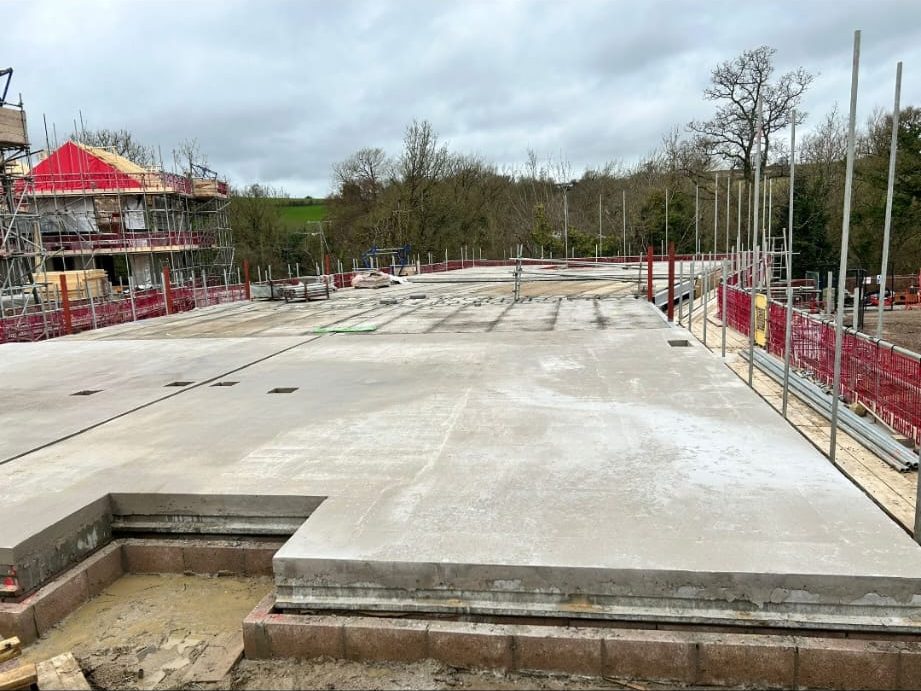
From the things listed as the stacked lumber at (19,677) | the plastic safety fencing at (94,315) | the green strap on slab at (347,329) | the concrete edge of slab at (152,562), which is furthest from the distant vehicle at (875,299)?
the stacked lumber at (19,677)

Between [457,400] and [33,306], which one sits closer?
[457,400]

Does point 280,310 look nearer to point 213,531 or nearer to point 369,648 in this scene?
point 213,531

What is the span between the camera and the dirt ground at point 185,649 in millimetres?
3422

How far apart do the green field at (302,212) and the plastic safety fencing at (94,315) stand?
3274cm

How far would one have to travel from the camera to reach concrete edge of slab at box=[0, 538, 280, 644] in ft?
13.9

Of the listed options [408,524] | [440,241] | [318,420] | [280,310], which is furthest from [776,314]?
[440,241]

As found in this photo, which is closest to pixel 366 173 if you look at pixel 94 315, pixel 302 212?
pixel 302 212

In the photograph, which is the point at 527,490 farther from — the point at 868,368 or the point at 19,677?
the point at 868,368

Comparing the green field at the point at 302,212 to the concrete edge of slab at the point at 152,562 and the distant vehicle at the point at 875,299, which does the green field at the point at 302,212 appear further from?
the concrete edge of slab at the point at 152,562

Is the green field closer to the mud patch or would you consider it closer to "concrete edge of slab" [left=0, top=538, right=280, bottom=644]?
"concrete edge of slab" [left=0, top=538, right=280, bottom=644]

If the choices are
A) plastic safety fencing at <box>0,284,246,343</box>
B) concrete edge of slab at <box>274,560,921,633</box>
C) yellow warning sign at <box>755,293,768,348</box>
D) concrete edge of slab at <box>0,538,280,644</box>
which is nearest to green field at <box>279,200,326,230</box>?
plastic safety fencing at <box>0,284,246,343</box>

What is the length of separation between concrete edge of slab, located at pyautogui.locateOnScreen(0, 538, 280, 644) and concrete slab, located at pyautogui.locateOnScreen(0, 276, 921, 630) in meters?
0.39

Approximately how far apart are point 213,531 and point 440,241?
1711 inches

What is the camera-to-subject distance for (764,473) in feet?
16.1
